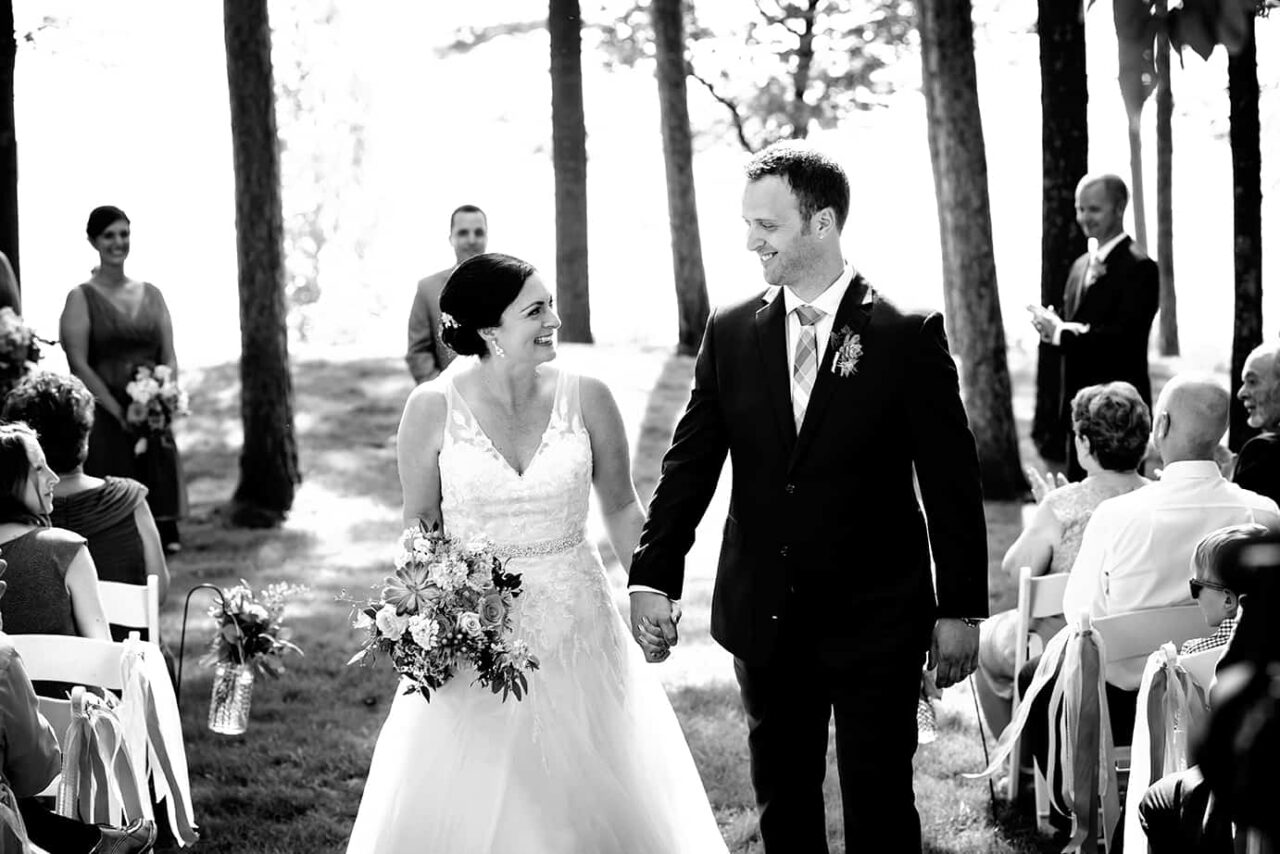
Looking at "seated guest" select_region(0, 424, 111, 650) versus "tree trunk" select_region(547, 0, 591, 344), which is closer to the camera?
"seated guest" select_region(0, 424, 111, 650)

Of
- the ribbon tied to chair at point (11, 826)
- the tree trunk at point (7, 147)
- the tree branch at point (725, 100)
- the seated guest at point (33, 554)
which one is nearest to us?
the ribbon tied to chair at point (11, 826)

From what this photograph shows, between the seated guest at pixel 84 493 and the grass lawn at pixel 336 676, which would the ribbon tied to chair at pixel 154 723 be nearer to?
the grass lawn at pixel 336 676

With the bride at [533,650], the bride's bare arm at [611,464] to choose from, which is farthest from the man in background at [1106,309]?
the bride at [533,650]

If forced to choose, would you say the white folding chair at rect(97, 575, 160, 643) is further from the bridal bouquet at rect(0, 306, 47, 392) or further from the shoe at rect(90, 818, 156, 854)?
the bridal bouquet at rect(0, 306, 47, 392)

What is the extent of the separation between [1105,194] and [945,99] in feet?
10.3

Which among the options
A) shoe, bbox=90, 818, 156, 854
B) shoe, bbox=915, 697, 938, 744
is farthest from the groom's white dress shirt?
shoe, bbox=915, 697, 938, 744

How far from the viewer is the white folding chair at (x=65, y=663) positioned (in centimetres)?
409

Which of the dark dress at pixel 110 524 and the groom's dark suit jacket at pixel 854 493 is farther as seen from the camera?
the dark dress at pixel 110 524

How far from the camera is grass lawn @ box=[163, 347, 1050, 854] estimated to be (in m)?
5.34

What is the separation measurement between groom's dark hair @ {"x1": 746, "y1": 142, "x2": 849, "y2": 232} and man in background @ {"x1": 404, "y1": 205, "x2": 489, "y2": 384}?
14.6ft

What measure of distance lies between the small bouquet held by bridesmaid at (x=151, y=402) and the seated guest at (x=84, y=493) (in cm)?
381

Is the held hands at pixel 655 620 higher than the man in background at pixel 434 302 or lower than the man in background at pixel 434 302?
lower

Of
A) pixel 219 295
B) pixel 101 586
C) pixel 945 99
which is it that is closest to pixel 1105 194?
pixel 945 99

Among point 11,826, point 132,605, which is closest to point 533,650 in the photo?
point 132,605
